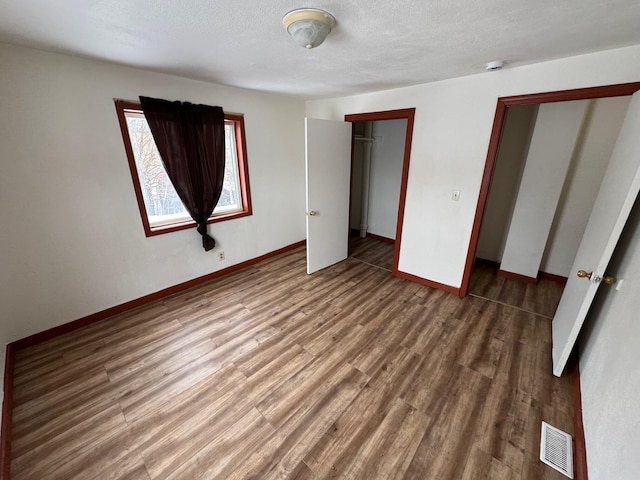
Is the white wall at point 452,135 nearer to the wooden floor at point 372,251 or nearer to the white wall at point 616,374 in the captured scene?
the wooden floor at point 372,251

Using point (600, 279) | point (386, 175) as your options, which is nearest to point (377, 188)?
point (386, 175)

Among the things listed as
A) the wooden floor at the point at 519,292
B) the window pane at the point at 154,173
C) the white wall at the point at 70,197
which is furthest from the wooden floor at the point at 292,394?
the window pane at the point at 154,173

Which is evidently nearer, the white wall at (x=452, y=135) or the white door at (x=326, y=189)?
the white wall at (x=452, y=135)

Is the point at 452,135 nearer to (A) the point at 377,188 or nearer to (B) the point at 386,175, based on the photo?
(B) the point at 386,175

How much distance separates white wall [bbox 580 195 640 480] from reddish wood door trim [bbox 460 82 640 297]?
875mm

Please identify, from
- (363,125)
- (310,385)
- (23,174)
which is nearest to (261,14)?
(23,174)

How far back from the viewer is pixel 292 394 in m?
1.67

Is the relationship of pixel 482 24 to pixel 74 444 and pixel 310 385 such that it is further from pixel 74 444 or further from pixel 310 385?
pixel 74 444

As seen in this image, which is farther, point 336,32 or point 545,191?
point 545,191

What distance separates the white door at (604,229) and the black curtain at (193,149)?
3.25 metres

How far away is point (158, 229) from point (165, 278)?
56 cm

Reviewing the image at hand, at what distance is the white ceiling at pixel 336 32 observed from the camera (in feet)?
3.93

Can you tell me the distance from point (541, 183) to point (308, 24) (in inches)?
119

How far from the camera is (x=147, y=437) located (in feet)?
4.67
